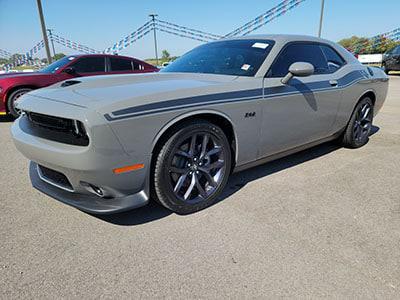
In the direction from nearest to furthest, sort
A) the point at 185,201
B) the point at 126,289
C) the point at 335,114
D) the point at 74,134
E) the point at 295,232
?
the point at 126,289, the point at 74,134, the point at 295,232, the point at 185,201, the point at 335,114

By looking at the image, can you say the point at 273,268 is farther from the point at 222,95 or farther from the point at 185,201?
the point at 222,95

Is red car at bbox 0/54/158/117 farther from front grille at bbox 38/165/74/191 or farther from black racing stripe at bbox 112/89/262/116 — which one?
black racing stripe at bbox 112/89/262/116

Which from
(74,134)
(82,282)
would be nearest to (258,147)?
(74,134)

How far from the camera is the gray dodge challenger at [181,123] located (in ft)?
6.36

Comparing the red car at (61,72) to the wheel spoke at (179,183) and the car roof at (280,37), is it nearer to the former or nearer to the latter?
the car roof at (280,37)

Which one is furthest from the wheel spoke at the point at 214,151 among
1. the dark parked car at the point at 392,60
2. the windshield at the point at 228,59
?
the dark parked car at the point at 392,60

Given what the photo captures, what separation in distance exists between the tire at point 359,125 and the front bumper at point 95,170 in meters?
3.02

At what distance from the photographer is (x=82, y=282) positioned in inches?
67.1

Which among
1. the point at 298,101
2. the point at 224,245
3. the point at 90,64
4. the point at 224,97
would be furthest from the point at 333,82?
the point at 90,64

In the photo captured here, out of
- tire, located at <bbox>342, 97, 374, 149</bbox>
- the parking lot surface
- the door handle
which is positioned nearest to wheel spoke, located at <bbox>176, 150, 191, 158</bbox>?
the parking lot surface

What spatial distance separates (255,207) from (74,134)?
154 centimetres

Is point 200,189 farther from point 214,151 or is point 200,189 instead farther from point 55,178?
point 55,178

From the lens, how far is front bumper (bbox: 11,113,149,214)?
1873 mm

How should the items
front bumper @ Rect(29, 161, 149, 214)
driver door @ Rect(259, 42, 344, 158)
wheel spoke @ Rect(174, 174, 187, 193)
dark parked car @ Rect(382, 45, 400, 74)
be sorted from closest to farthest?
front bumper @ Rect(29, 161, 149, 214) → wheel spoke @ Rect(174, 174, 187, 193) → driver door @ Rect(259, 42, 344, 158) → dark parked car @ Rect(382, 45, 400, 74)
